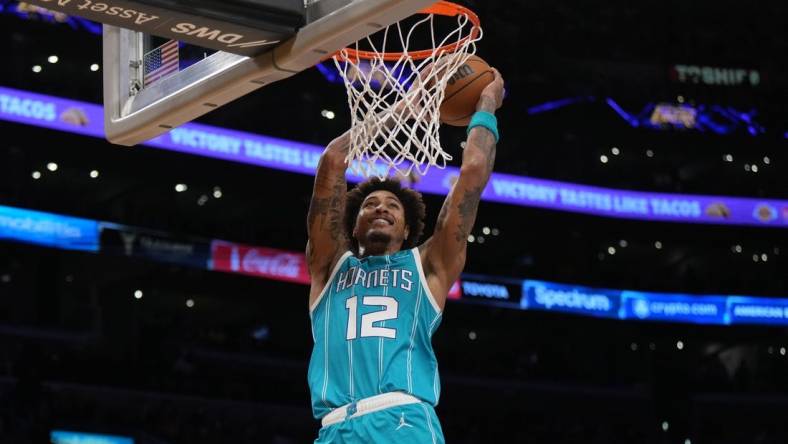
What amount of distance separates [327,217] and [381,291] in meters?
0.45

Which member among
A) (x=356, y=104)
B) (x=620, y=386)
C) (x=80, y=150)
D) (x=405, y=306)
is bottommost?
(x=620, y=386)

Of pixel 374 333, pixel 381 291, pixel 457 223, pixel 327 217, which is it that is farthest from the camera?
pixel 327 217

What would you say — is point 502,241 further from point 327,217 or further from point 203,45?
point 203,45

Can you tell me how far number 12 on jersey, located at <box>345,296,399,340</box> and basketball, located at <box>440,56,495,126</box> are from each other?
1029 mm

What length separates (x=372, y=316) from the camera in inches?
164

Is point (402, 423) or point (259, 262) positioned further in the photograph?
point (259, 262)

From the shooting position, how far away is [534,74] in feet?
78.4

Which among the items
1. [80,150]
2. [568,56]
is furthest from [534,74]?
[80,150]

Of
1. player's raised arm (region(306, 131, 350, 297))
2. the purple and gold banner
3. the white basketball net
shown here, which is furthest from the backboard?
the purple and gold banner

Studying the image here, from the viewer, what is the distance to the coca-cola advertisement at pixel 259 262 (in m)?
19.5

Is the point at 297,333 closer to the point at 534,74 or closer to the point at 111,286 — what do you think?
the point at 111,286

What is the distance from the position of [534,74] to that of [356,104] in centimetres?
1953

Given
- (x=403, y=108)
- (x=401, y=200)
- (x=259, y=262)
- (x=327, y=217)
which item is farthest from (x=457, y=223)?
(x=259, y=262)

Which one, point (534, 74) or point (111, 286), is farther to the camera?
point (534, 74)
